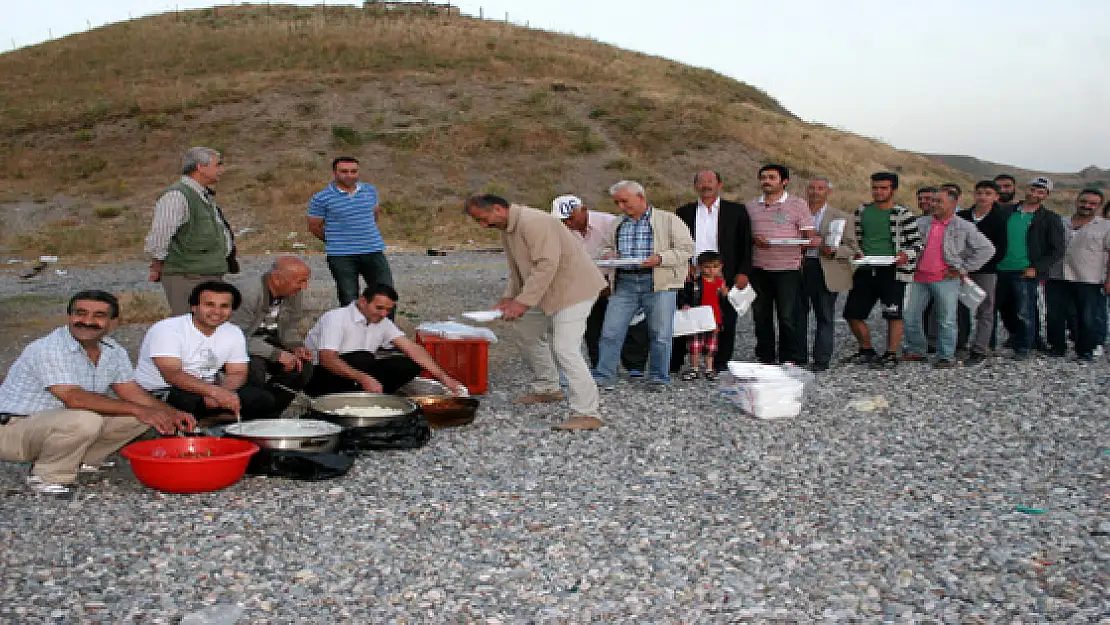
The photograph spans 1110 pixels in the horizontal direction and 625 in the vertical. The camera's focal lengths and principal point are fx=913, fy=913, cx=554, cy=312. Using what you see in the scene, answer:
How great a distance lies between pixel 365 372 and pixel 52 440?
7.92 feet

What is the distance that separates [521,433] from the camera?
22.0 ft

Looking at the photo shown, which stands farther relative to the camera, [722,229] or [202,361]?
[722,229]

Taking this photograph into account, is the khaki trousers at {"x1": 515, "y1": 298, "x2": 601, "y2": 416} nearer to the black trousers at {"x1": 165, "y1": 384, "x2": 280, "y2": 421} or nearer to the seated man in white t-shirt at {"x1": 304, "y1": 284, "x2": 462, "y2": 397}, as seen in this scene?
the seated man in white t-shirt at {"x1": 304, "y1": 284, "x2": 462, "y2": 397}

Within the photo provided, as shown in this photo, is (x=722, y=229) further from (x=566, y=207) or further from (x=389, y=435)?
(x=389, y=435)

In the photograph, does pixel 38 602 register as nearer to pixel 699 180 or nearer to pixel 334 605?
pixel 334 605

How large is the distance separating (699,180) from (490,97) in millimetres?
A: 34386

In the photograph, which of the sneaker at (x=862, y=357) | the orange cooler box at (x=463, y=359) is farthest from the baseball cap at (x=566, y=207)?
the sneaker at (x=862, y=357)

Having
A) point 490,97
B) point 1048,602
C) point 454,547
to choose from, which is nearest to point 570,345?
point 454,547

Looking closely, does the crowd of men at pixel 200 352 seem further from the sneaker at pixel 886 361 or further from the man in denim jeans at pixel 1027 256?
the man in denim jeans at pixel 1027 256

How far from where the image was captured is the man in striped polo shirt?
8.48 metres

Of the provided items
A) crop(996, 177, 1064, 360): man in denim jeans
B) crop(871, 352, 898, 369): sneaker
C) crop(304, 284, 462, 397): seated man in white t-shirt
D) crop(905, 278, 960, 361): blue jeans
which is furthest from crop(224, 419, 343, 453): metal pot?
crop(996, 177, 1064, 360): man in denim jeans

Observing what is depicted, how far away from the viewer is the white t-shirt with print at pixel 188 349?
5879mm

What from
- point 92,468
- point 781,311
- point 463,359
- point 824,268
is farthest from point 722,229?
point 92,468

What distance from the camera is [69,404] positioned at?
5.27m
